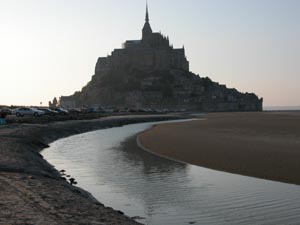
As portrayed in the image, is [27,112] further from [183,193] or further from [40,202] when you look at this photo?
[40,202]

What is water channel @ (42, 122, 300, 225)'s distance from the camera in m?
12.2

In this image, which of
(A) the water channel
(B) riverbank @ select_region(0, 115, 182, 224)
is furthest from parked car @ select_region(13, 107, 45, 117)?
(B) riverbank @ select_region(0, 115, 182, 224)

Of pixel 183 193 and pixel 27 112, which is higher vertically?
pixel 27 112

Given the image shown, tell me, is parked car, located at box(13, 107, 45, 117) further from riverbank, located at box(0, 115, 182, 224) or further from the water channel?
riverbank, located at box(0, 115, 182, 224)

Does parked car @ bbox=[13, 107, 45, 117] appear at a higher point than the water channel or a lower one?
higher

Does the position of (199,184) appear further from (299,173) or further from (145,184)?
(299,173)

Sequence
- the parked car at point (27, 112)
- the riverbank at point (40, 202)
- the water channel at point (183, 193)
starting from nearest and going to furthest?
the riverbank at point (40, 202)
the water channel at point (183, 193)
the parked car at point (27, 112)

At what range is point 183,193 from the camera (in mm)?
15469

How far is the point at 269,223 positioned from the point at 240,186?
5370 millimetres

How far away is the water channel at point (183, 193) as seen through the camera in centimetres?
1216

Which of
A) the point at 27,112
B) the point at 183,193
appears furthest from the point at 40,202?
the point at 27,112

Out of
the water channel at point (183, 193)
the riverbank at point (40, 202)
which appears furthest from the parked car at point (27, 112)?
the riverbank at point (40, 202)

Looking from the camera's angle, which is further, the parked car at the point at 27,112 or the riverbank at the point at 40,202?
the parked car at the point at 27,112

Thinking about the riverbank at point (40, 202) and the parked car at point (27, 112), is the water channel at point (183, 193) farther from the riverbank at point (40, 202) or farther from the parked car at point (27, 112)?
the parked car at point (27, 112)
